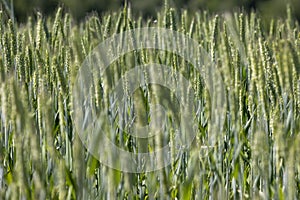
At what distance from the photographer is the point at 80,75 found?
1.00 m

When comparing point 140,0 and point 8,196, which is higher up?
point 140,0

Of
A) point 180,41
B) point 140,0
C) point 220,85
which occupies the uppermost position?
point 140,0

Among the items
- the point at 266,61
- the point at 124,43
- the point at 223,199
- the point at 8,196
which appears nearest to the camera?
the point at 223,199

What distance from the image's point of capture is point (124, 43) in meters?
1.59

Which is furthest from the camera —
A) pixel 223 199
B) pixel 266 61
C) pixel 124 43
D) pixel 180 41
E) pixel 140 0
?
pixel 140 0

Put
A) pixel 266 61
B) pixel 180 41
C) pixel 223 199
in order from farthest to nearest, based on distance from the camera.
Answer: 1. pixel 180 41
2. pixel 266 61
3. pixel 223 199

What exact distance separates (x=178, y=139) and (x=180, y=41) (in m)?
0.51

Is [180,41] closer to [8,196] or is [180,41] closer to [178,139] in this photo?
[178,139]

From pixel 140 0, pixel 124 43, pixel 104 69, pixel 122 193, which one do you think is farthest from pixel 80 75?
pixel 140 0

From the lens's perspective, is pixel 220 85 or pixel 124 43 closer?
pixel 220 85

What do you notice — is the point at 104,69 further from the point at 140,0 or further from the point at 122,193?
the point at 140,0

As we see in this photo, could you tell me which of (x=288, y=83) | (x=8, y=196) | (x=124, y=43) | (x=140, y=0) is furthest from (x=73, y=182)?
(x=140, y=0)

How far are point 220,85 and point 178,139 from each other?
0.21 metres

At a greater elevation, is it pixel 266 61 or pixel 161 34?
pixel 161 34
